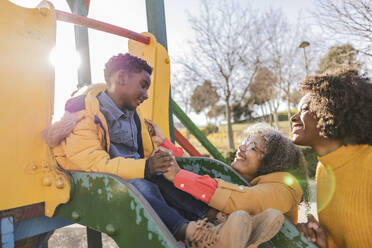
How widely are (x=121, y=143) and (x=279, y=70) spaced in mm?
11168

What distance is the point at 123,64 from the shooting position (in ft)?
5.77

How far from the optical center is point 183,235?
44.8 inches

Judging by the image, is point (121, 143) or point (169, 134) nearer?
point (121, 143)

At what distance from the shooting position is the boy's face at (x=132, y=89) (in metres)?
1.72

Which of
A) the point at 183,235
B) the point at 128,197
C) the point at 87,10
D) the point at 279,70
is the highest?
the point at 279,70

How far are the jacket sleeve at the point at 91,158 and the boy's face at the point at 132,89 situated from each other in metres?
0.38

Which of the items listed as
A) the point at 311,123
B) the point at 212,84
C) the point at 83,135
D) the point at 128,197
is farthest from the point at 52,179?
the point at 212,84

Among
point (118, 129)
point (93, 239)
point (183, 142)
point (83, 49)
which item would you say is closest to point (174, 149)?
point (118, 129)

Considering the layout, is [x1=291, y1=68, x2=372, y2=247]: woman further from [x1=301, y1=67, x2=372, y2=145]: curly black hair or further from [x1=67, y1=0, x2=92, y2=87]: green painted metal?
[x1=67, y1=0, x2=92, y2=87]: green painted metal

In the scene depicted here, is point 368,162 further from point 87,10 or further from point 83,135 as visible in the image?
point 87,10

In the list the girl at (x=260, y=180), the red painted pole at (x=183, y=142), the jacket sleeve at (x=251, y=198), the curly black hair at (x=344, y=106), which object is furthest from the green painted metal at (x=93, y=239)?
the curly black hair at (x=344, y=106)

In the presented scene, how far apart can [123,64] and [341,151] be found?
1.28 m

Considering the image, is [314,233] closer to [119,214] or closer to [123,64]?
[119,214]

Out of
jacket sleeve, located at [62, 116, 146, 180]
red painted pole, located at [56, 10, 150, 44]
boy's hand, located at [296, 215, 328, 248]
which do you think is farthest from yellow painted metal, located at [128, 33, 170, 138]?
boy's hand, located at [296, 215, 328, 248]
